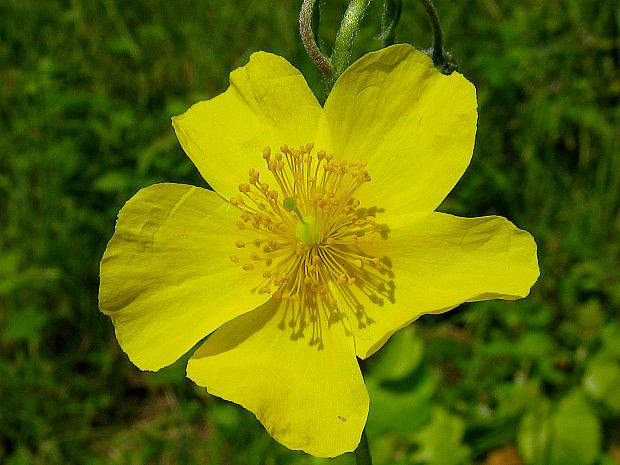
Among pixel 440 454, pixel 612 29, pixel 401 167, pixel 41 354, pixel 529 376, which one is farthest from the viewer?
pixel 612 29

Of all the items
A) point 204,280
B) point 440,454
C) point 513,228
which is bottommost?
point 440,454

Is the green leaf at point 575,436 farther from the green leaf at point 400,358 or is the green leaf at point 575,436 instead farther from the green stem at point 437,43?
the green stem at point 437,43

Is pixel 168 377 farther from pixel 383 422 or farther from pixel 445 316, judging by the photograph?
pixel 445 316

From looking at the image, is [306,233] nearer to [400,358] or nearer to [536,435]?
[400,358]

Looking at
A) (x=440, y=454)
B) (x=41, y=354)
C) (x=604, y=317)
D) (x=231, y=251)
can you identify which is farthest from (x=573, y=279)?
(x=41, y=354)

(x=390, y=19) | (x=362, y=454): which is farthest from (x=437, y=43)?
(x=362, y=454)

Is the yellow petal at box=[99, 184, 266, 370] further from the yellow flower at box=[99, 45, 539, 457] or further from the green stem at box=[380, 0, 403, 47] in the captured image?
the green stem at box=[380, 0, 403, 47]
